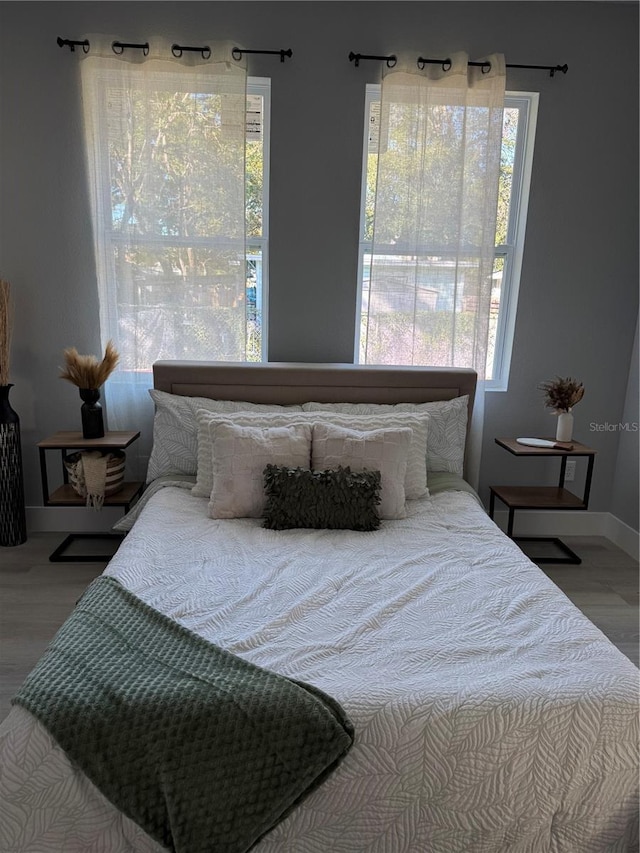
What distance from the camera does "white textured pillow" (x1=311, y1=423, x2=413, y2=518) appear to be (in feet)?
8.05

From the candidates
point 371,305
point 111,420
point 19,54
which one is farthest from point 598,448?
point 19,54

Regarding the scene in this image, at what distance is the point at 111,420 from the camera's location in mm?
3262

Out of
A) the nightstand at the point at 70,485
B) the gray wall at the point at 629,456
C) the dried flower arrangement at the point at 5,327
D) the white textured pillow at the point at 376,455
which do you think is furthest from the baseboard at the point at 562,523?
the dried flower arrangement at the point at 5,327

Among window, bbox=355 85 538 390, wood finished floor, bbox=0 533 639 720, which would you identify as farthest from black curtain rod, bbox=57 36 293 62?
wood finished floor, bbox=0 533 639 720

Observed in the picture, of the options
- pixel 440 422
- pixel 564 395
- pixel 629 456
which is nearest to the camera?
pixel 440 422

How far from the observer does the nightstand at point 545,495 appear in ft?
10.2

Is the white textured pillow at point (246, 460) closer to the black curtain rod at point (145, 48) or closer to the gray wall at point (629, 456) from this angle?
the black curtain rod at point (145, 48)

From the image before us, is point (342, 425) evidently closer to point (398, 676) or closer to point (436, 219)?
point (436, 219)

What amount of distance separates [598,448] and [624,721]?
8.21 ft

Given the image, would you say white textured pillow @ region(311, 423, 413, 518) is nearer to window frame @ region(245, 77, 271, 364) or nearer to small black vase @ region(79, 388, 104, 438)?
window frame @ region(245, 77, 271, 364)

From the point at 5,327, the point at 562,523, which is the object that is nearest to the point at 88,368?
the point at 5,327

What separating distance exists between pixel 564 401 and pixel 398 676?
7.26ft

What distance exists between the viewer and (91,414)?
9.89 feet

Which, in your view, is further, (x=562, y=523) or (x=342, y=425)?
(x=562, y=523)
